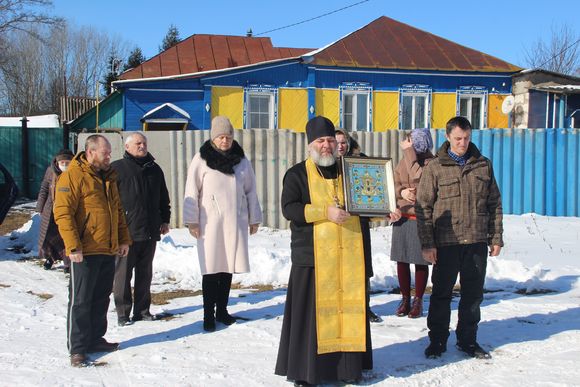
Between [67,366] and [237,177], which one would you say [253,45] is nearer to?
[237,177]

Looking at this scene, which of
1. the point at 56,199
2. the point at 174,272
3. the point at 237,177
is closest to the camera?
the point at 56,199

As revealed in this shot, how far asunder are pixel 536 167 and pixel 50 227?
8962mm

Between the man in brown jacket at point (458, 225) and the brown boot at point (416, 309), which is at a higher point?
the man in brown jacket at point (458, 225)

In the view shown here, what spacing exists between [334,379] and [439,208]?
61.8 inches

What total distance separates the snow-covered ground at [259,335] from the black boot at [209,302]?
0.38ft

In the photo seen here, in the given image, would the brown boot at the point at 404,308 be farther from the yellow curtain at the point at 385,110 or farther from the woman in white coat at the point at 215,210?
the yellow curtain at the point at 385,110

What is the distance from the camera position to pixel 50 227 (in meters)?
6.69

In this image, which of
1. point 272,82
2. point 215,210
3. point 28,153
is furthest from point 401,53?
point 215,210

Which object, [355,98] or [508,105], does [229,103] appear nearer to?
[355,98]

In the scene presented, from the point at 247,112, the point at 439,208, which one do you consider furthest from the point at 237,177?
the point at 247,112

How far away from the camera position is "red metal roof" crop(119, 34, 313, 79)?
17281mm

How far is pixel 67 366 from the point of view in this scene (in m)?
4.42

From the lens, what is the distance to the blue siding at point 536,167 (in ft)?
36.8

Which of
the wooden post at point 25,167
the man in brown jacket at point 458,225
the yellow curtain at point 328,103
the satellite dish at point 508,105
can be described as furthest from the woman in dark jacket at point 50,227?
the satellite dish at point 508,105
